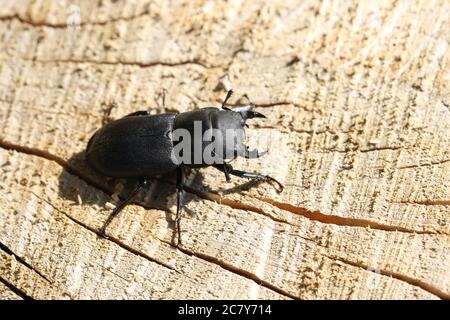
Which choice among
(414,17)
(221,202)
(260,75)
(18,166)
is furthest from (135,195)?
(414,17)

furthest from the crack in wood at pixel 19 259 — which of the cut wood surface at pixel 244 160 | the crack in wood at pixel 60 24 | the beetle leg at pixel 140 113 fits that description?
the crack in wood at pixel 60 24

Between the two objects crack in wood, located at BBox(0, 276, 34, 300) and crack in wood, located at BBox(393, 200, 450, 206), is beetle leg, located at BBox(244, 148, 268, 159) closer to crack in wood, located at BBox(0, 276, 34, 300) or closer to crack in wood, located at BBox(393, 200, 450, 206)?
crack in wood, located at BBox(393, 200, 450, 206)

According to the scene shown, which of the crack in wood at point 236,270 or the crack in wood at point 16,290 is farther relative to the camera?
the crack in wood at point 16,290

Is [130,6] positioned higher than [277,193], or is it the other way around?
[130,6]

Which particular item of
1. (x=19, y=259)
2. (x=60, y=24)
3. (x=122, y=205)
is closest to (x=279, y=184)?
(x=122, y=205)

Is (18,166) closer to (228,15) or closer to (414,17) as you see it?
(228,15)

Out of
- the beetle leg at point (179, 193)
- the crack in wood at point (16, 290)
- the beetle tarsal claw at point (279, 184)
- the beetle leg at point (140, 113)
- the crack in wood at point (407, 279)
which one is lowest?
the crack in wood at point (16, 290)

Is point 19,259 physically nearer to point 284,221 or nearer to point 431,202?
point 284,221

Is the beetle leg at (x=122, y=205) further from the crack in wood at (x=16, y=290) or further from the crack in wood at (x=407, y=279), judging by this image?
the crack in wood at (x=407, y=279)
